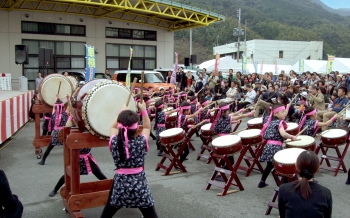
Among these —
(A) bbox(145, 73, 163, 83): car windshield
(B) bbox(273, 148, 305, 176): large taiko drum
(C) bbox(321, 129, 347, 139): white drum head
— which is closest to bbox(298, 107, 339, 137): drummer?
(C) bbox(321, 129, 347, 139): white drum head

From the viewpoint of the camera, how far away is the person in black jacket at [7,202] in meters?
2.66

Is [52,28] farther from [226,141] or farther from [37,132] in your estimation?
[226,141]

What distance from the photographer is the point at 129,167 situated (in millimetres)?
3406

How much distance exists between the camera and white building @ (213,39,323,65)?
52156 mm

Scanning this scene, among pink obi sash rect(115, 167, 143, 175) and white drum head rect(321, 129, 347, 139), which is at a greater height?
pink obi sash rect(115, 167, 143, 175)

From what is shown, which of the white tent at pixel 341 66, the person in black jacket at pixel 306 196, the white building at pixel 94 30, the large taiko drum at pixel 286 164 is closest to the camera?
the person in black jacket at pixel 306 196

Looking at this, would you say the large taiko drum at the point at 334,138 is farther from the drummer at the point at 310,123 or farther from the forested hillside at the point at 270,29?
the forested hillside at the point at 270,29

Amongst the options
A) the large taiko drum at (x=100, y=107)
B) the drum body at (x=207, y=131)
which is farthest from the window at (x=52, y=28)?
the large taiko drum at (x=100, y=107)

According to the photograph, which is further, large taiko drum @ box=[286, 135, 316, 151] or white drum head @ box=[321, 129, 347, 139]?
white drum head @ box=[321, 129, 347, 139]

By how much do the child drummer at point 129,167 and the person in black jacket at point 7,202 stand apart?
93 cm

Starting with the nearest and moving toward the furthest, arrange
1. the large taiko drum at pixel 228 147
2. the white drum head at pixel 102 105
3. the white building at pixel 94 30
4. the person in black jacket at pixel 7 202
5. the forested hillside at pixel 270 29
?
the person in black jacket at pixel 7 202, the white drum head at pixel 102 105, the large taiko drum at pixel 228 147, the white building at pixel 94 30, the forested hillside at pixel 270 29

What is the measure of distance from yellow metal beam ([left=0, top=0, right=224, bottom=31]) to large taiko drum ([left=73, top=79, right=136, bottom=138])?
14822 mm

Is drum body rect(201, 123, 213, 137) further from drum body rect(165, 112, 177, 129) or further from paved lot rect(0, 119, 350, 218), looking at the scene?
drum body rect(165, 112, 177, 129)

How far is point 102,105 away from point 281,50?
53.8 meters
